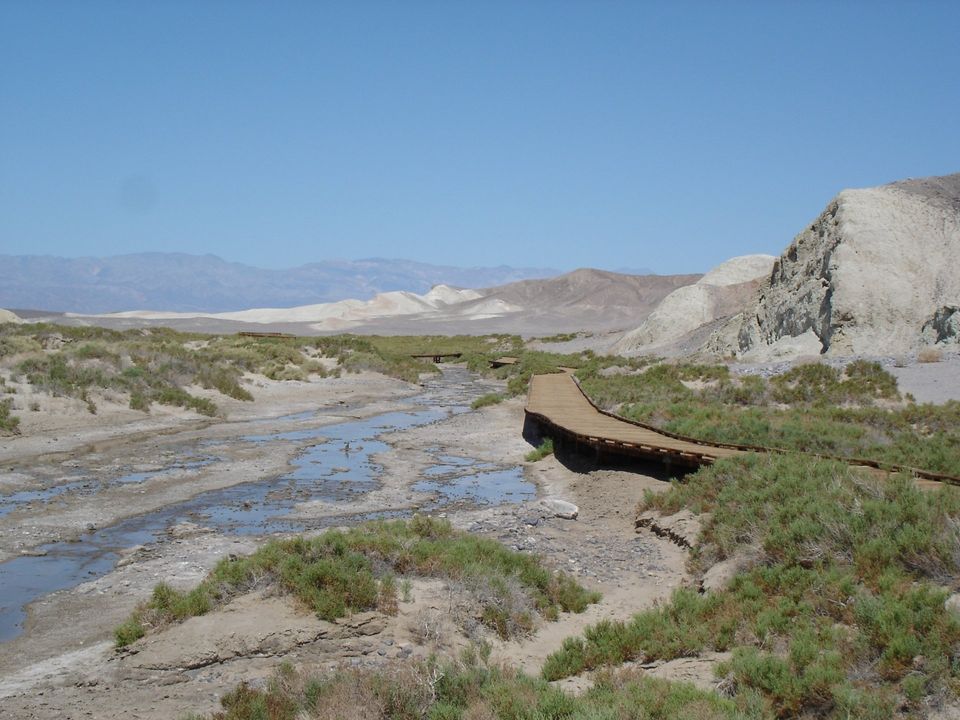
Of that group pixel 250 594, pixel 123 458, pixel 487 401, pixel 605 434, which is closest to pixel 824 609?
pixel 250 594

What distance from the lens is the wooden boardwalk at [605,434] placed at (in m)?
15.3

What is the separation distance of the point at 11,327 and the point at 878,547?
154 ft

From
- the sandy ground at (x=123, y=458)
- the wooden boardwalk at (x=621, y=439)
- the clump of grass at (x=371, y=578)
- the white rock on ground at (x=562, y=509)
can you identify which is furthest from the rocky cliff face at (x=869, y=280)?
the clump of grass at (x=371, y=578)

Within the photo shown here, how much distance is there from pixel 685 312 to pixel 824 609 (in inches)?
2057

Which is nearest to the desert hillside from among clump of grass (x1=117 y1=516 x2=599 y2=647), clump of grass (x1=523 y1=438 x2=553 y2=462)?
clump of grass (x1=523 y1=438 x2=553 y2=462)

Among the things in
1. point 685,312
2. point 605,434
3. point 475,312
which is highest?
point 475,312

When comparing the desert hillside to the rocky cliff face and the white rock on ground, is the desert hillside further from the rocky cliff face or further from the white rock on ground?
the white rock on ground

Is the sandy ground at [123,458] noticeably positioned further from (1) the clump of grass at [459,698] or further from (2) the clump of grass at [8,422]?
(1) the clump of grass at [459,698]

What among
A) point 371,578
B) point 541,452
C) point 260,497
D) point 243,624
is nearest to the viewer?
point 243,624

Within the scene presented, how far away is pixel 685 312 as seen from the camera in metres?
58.4

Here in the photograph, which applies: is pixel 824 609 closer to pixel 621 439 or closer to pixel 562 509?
pixel 562 509

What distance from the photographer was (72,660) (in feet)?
25.2

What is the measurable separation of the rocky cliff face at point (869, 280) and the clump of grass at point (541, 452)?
52.9ft

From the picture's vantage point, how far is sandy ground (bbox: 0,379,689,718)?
707cm
